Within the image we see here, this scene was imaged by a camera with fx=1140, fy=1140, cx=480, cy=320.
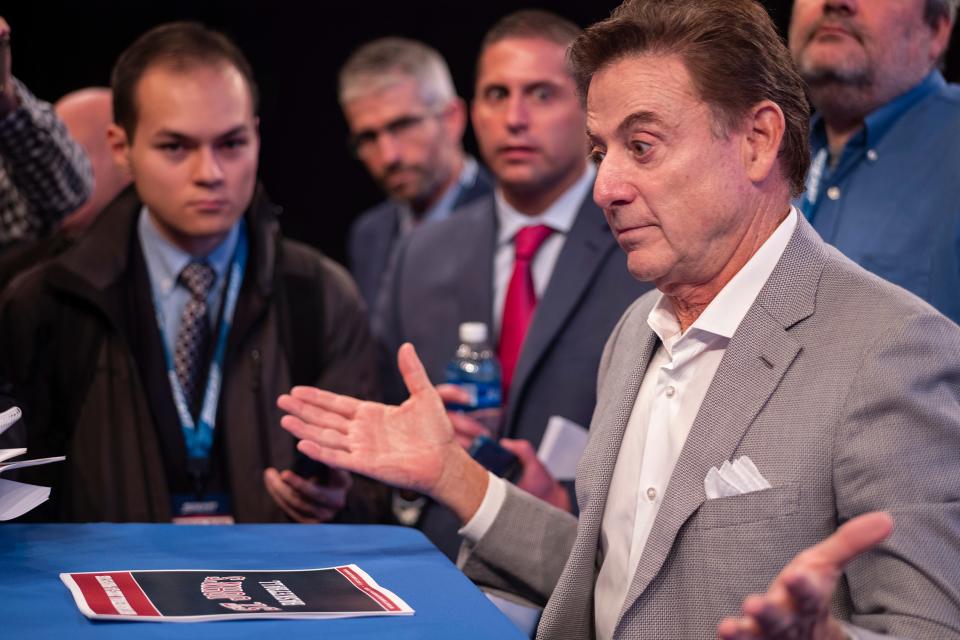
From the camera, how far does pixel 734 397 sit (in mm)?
1608

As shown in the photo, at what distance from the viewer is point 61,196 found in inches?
118

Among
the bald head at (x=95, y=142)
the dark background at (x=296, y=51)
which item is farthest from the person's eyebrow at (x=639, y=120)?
the dark background at (x=296, y=51)

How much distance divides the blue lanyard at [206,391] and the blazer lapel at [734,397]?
1.37 m

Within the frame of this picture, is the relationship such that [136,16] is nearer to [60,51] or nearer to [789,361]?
[60,51]

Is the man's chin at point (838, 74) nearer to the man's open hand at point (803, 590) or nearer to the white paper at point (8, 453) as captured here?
the man's open hand at point (803, 590)

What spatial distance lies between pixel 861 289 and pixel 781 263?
0.13 meters

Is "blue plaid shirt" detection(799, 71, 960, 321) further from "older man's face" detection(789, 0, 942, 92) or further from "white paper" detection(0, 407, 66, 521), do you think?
"white paper" detection(0, 407, 66, 521)

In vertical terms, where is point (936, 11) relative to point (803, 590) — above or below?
above

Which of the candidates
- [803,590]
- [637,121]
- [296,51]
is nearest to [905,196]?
[637,121]

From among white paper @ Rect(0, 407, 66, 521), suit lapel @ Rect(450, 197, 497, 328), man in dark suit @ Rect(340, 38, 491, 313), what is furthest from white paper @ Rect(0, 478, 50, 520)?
man in dark suit @ Rect(340, 38, 491, 313)

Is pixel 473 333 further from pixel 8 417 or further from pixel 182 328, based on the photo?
pixel 8 417

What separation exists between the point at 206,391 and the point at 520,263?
0.98 meters

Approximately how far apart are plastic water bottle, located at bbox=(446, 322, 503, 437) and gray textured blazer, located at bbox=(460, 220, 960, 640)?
3.98ft

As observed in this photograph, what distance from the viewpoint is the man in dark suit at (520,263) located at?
2996 millimetres
